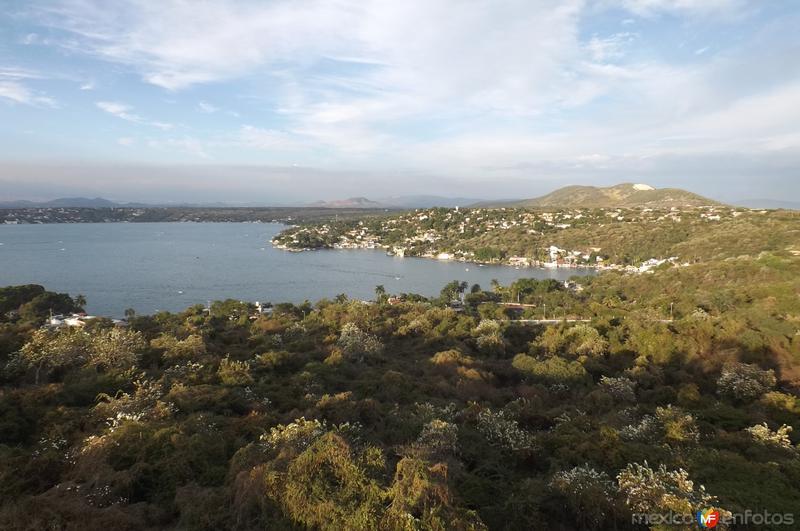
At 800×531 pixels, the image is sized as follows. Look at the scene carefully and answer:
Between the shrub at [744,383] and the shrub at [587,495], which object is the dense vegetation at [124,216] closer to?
the shrub at [744,383]

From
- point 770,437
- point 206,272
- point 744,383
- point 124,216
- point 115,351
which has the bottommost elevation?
point 206,272

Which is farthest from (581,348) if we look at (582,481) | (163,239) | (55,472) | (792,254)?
(163,239)

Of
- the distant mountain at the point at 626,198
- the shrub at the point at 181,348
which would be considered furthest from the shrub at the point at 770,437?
the distant mountain at the point at 626,198

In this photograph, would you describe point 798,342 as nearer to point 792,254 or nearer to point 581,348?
point 581,348

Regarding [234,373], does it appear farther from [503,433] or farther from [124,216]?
[124,216]

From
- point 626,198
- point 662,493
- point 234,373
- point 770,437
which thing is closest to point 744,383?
point 770,437

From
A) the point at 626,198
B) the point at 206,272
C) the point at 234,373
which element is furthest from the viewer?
the point at 626,198
